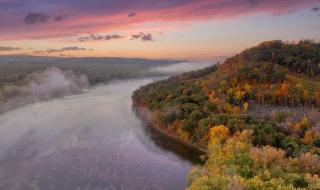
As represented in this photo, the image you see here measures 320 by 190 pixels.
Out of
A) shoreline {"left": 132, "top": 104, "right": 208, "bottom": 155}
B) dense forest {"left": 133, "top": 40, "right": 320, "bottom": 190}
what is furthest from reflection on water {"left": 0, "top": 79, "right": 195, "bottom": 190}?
dense forest {"left": 133, "top": 40, "right": 320, "bottom": 190}

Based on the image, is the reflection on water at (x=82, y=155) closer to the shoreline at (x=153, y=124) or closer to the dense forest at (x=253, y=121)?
the shoreline at (x=153, y=124)

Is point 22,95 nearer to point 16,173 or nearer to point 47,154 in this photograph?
point 47,154

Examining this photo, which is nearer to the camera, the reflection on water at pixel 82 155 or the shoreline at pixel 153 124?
the reflection on water at pixel 82 155

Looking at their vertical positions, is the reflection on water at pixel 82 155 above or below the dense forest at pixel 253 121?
below

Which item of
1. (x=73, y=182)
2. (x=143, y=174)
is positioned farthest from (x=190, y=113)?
(x=73, y=182)

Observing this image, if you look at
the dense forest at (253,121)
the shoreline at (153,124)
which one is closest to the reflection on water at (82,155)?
the shoreline at (153,124)

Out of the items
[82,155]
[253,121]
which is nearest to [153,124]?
[82,155]

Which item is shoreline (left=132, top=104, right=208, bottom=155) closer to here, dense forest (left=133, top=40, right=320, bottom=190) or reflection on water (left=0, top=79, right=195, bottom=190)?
dense forest (left=133, top=40, right=320, bottom=190)
